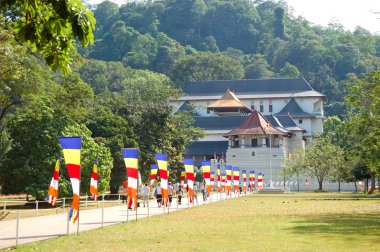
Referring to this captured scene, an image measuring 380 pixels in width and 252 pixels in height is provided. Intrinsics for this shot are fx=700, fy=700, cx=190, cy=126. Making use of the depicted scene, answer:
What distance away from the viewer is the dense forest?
2642cm

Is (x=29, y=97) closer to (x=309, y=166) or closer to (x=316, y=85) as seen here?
(x=309, y=166)

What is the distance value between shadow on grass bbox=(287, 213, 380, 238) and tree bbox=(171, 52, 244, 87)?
120m

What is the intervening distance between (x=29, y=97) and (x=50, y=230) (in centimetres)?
1807

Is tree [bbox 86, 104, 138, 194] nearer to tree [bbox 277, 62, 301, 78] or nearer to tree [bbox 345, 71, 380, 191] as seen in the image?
tree [bbox 345, 71, 380, 191]

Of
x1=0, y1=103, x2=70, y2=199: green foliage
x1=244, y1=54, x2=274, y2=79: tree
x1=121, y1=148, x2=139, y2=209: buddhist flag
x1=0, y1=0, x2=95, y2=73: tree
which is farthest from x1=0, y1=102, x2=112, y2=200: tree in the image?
x1=244, y1=54, x2=274, y2=79: tree

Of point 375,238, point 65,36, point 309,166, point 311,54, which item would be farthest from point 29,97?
point 311,54

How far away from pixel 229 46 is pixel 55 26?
186067 mm

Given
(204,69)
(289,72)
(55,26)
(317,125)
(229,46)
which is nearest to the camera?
(55,26)

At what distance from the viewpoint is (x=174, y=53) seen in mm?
168375

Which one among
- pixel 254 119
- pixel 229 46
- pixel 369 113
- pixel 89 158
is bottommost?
pixel 89 158

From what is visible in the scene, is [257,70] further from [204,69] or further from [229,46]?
[229,46]

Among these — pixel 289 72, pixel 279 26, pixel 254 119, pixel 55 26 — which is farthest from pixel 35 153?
pixel 279 26

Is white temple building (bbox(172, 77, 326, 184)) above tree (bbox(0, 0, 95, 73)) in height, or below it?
above

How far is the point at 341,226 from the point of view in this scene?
67.4 feet
